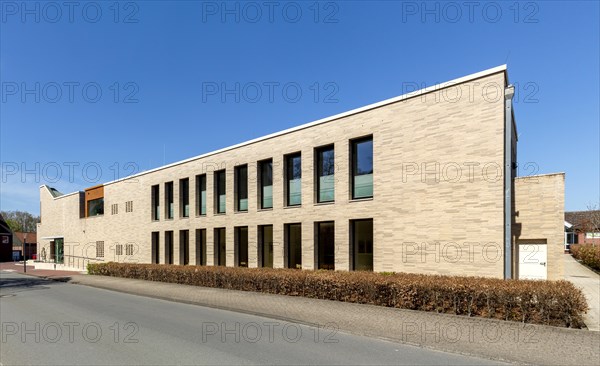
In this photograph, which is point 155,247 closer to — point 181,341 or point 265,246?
point 265,246

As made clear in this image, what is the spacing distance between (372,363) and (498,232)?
663cm

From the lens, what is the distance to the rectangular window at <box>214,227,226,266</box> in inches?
778

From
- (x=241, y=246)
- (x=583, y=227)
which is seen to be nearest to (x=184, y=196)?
(x=241, y=246)

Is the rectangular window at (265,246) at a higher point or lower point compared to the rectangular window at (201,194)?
lower

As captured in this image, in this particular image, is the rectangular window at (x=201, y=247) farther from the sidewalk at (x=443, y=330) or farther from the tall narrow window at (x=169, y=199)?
the sidewalk at (x=443, y=330)

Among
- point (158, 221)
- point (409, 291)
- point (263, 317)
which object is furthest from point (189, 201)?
point (409, 291)

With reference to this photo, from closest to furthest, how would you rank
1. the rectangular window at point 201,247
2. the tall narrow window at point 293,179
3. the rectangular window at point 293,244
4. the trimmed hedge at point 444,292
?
1. the trimmed hedge at point 444,292
2. the rectangular window at point 293,244
3. the tall narrow window at point 293,179
4. the rectangular window at point 201,247

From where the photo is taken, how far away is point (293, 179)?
1675 cm

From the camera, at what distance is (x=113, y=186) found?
2933 centimetres

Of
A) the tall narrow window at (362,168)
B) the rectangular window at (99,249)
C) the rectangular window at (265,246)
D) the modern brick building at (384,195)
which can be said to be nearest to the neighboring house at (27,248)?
the rectangular window at (99,249)

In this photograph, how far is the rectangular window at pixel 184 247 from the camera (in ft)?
72.1

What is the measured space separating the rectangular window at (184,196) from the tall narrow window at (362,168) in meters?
11.4

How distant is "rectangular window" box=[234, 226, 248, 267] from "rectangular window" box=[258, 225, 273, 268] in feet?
3.95

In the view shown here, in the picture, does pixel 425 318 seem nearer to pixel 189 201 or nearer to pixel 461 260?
pixel 461 260
